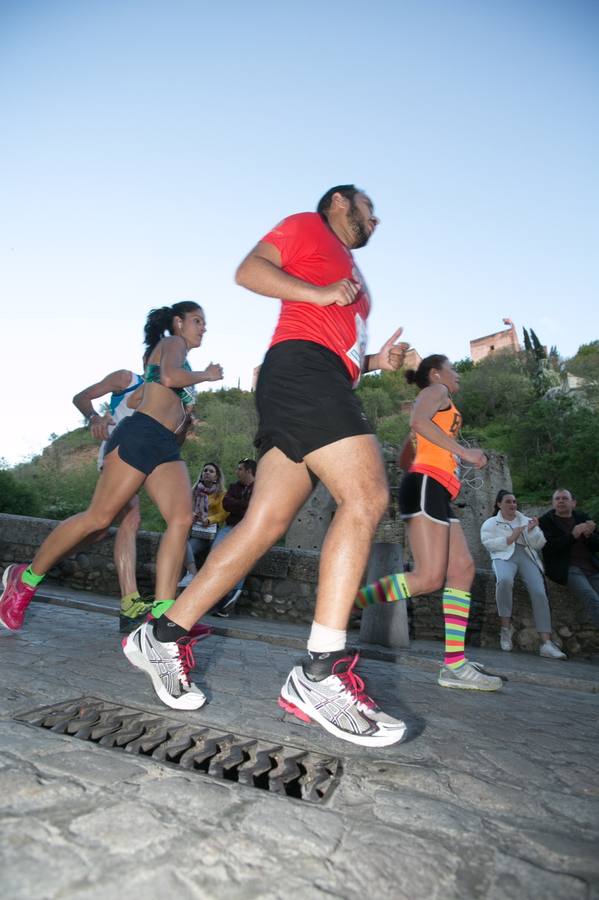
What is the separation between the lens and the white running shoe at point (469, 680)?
11.9ft

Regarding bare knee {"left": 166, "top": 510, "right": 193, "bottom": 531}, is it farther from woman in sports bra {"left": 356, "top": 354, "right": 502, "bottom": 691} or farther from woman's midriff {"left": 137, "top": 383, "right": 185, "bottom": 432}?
woman in sports bra {"left": 356, "top": 354, "right": 502, "bottom": 691}

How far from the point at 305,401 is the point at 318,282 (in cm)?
58

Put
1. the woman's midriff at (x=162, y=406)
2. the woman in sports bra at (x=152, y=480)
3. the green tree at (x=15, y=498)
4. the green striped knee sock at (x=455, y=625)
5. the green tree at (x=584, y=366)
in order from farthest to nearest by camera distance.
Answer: the green tree at (x=584, y=366), the green tree at (x=15, y=498), the woman's midriff at (x=162, y=406), the green striped knee sock at (x=455, y=625), the woman in sports bra at (x=152, y=480)

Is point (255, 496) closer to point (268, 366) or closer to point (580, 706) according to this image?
point (268, 366)

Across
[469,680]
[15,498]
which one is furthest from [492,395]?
A: [469,680]

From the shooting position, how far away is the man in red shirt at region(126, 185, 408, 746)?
2.26 m

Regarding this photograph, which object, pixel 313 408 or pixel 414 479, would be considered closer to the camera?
pixel 313 408

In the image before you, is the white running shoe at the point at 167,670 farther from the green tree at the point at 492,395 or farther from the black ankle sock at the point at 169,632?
the green tree at the point at 492,395

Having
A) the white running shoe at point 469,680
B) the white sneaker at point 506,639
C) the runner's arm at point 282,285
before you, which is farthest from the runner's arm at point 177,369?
the white sneaker at point 506,639

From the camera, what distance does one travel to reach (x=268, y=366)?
2535 millimetres

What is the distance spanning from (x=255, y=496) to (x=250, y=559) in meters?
0.25

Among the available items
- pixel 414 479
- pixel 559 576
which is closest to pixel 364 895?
pixel 414 479

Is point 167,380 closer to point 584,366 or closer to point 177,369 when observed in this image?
point 177,369

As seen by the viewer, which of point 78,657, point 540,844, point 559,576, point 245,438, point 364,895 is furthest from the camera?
point 245,438
